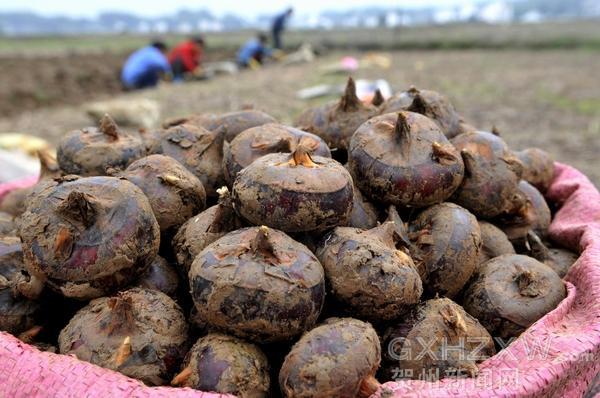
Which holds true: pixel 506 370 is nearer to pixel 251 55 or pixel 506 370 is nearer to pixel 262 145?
pixel 262 145

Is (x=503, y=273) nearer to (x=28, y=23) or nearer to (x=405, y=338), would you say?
(x=405, y=338)

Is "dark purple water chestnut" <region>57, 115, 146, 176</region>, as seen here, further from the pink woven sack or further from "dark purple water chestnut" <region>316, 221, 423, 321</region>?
"dark purple water chestnut" <region>316, 221, 423, 321</region>

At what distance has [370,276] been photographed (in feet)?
7.72

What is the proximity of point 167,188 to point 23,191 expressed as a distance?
146 cm

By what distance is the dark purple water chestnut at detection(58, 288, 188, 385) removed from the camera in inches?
89.7

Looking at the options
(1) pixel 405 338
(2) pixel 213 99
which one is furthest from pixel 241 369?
(2) pixel 213 99

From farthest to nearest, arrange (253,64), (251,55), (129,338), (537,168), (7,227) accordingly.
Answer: (251,55), (253,64), (537,168), (7,227), (129,338)

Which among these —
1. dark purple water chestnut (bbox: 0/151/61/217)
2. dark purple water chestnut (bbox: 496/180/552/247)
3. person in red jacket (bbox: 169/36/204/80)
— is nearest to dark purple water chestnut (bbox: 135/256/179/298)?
dark purple water chestnut (bbox: 0/151/61/217)

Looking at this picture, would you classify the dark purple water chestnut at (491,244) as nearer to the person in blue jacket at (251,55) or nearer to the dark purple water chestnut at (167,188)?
the dark purple water chestnut at (167,188)

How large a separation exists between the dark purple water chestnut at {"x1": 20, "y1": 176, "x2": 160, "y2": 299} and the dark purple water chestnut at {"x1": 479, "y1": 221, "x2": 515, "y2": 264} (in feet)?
5.25

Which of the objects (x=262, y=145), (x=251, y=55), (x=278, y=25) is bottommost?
(x=251, y=55)

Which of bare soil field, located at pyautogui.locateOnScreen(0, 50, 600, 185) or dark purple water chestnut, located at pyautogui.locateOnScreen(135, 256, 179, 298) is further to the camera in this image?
bare soil field, located at pyautogui.locateOnScreen(0, 50, 600, 185)

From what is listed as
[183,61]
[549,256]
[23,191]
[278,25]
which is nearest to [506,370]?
[549,256]

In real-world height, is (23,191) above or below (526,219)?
above
